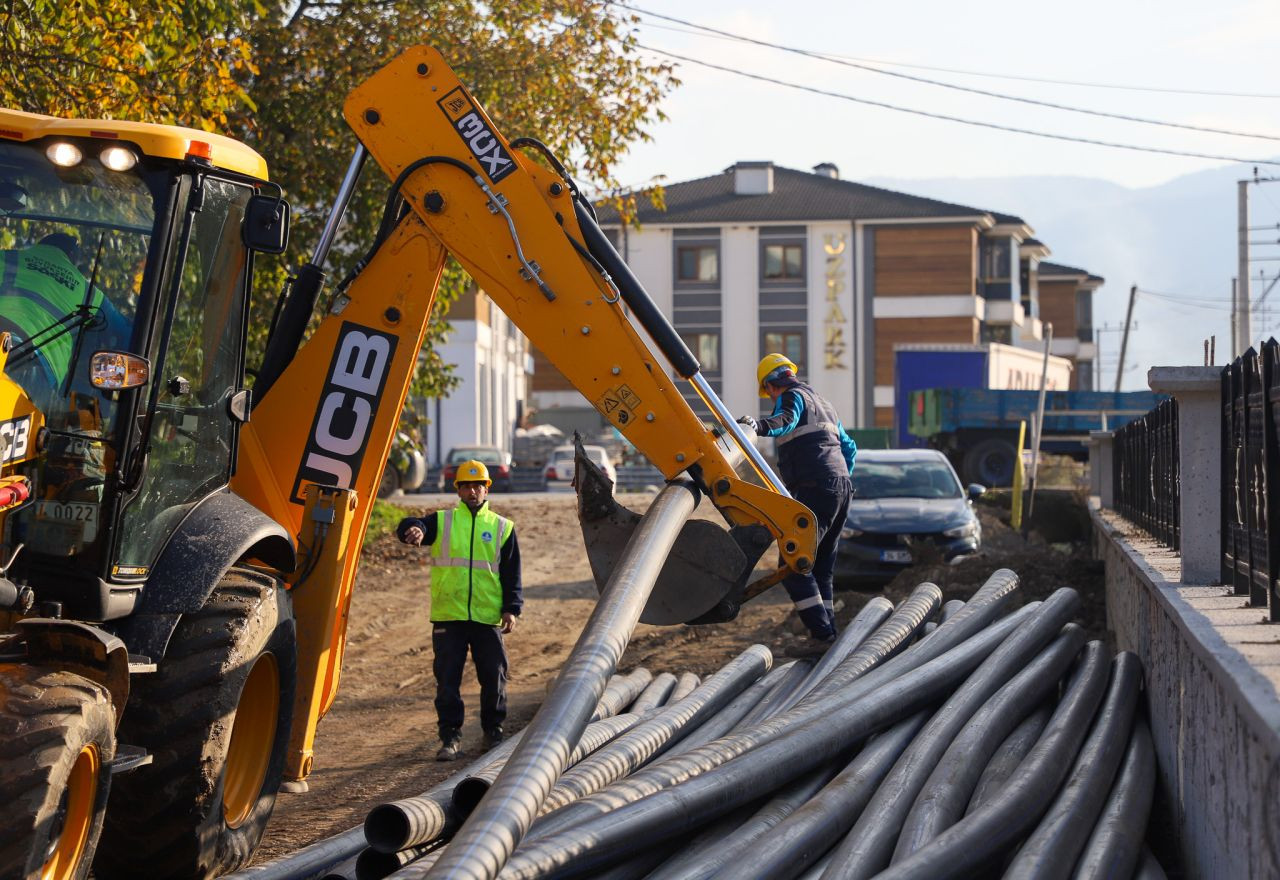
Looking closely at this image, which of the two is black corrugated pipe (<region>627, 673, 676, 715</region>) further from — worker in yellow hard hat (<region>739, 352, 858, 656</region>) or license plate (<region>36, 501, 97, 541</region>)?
license plate (<region>36, 501, 97, 541</region>)

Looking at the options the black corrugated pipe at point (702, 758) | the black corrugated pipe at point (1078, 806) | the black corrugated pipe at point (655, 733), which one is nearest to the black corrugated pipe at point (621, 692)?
the black corrugated pipe at point (655, 733)

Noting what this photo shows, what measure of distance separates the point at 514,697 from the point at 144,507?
5470mm

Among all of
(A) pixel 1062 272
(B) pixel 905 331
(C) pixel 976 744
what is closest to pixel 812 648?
(C) pixel 976 744

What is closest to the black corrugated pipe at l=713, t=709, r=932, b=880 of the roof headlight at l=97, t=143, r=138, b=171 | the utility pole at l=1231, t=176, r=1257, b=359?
the roof headlight at l=97, t=143, r=138, b=171

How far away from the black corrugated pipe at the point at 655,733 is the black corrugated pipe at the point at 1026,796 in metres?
1.28

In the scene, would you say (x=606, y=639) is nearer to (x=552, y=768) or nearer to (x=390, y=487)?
(x=552, y=768)

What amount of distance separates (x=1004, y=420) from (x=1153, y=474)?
22154mm

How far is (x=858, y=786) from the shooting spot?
6.21 meters

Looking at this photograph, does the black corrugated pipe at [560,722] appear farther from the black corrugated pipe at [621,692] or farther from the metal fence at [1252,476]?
the metal fence at [1252,476]

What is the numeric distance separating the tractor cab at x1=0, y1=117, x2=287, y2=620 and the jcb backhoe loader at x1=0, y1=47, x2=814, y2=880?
0.01 metres

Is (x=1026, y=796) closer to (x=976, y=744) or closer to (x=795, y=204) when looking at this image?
(x=976, y=744)

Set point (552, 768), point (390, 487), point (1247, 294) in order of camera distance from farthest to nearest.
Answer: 1. point (1247, 294)
2. point (390, 487)
3. point (552, 768)

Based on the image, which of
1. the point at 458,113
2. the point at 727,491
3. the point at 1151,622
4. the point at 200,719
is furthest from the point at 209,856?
the point at 1151,622

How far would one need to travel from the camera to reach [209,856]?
19.2ft
